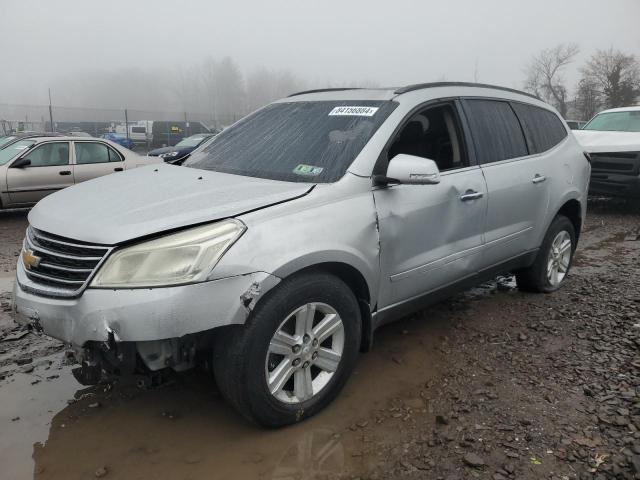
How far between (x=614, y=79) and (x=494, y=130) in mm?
49577

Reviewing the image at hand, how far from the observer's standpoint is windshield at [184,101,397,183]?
117 inches

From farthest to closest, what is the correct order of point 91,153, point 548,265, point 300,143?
point 91,153 → point 548,265 → point 300,143

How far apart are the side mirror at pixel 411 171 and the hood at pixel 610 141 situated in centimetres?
782

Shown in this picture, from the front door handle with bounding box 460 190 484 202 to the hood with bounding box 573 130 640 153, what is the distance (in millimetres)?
7005

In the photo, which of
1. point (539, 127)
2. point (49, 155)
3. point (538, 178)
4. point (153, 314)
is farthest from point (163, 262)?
point (49, 155)

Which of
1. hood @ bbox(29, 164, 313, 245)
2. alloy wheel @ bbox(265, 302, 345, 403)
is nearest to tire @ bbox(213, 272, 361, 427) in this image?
alloy wheel @ bbox(265, 302, 345, 403)

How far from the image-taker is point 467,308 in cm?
443

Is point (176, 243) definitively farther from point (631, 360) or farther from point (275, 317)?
point (631, 360)

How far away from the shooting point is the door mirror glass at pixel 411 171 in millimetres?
2795

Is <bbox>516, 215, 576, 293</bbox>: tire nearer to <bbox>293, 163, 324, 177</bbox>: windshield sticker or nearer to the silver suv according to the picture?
the silver suv

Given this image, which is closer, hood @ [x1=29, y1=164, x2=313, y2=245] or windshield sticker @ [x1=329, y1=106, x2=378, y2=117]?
hood @ [x1=29, y1=164, x2=313, y2=245]

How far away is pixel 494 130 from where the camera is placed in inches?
154

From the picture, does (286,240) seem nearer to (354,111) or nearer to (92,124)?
(354,111)

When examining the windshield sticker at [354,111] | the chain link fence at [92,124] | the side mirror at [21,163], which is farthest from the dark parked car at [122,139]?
the windshield sticker at [354,111]
